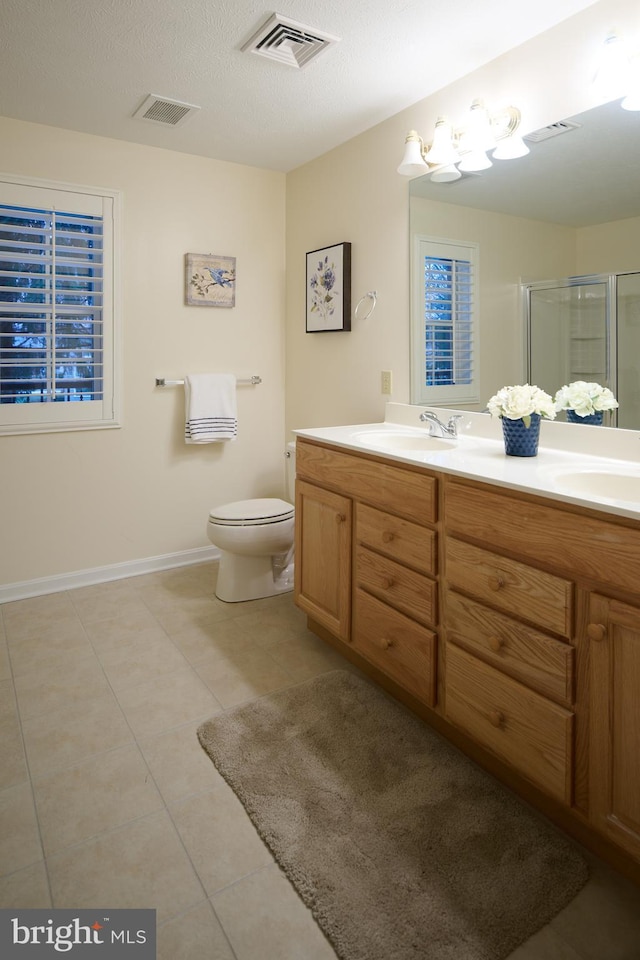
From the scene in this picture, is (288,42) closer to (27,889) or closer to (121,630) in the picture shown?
(121,630)

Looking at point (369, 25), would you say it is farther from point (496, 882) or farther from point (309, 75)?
point (496, 882)

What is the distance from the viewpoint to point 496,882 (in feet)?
4.59

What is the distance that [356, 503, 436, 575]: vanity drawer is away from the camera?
184 centimetres

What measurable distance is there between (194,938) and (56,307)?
2.70 metres

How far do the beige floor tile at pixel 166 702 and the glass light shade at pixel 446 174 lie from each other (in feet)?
7.20

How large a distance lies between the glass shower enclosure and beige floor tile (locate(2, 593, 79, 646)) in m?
2.28

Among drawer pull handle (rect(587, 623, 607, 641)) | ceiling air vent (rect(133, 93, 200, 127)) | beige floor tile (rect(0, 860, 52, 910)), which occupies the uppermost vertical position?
ceiling air vent (rect(133, 93, 200, 127))

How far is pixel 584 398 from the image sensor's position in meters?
1.98

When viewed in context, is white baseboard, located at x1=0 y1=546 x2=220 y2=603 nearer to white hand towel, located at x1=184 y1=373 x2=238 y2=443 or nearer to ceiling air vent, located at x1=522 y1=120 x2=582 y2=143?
white hand towel, located at x1=184 y1=373 x2=238 y2=443

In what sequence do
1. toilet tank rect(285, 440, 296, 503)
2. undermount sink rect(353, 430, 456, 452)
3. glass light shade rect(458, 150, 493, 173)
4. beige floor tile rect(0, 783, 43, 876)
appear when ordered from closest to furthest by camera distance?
1. beige floor tile rect(0, 783, 43, 876)
2. glass light shade rect(458, 150, 493, 173)
3. undermount sink rect(353, 430, 456, 452)
4. toilet tank rect(285, 440, 296, 503)

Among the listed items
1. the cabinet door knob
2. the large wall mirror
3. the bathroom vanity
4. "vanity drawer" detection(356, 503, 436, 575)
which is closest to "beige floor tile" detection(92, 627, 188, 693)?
the bathroom vanity

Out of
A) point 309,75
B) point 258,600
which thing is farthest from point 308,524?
point 309,75

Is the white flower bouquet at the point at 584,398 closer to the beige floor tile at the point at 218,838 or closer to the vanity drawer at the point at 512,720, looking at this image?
the vanity drawer at the point at 512,720

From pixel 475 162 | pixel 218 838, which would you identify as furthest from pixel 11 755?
pixel 475 162
